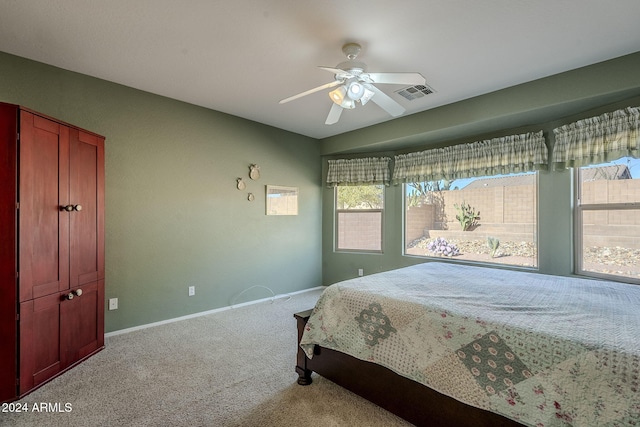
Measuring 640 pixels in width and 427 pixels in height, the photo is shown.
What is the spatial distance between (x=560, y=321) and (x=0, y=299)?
3291 mm

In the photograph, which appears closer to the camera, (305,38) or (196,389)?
(196,389)

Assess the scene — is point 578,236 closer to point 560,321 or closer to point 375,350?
point 560,321

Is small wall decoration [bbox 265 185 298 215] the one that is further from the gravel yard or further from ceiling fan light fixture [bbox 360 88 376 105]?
ceiling fan light fixture [bbox 360 88 376 105]

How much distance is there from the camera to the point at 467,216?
4043 millimetres

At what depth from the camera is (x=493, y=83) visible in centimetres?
302

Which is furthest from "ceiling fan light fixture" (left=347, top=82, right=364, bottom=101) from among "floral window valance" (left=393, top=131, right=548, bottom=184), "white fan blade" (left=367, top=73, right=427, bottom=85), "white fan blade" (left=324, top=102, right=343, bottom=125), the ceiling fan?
"floral window valance" (left=393, top=131, right=548, bottom=184)

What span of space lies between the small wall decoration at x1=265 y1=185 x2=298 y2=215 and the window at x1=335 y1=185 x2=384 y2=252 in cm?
78

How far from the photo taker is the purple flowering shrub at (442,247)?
4.16 meters

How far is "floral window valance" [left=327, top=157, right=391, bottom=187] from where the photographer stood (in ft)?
15.4

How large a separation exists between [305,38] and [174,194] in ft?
7.53

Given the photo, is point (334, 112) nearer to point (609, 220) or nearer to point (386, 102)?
point (386, 102)

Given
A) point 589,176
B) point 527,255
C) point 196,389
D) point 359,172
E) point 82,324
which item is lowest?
point 196,389

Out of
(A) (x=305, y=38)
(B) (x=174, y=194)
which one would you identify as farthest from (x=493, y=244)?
(B) (x=174, y=194)

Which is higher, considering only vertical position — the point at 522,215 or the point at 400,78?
the point at 400,78
